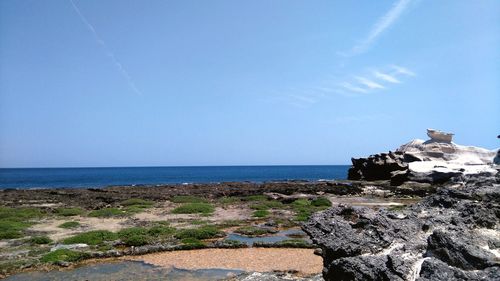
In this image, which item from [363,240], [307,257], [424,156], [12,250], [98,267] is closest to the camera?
[363,240]

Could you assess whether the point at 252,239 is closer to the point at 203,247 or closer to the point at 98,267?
the point at 203,247

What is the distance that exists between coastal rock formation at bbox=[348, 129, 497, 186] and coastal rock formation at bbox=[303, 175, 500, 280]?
72.2 m

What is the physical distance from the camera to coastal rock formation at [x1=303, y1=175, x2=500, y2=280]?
9672 mm

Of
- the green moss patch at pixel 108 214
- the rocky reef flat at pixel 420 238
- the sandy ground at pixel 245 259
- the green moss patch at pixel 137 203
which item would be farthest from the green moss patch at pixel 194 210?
the rocky reef flat at pixel 420 238

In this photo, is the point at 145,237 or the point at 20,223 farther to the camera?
the point at 20,223

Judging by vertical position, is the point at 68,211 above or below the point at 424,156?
below

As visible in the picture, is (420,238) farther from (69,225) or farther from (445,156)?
(445,156)

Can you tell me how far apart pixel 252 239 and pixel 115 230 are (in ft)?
39.1

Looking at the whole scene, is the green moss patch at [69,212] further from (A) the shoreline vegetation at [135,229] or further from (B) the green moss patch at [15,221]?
(B) the green moss patch at [15,221]

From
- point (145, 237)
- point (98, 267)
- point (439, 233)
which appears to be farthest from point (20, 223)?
point (439, 233)

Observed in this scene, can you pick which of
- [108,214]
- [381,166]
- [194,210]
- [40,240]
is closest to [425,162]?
[381,166]

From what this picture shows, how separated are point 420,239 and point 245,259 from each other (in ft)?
44.7

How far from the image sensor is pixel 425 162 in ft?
291

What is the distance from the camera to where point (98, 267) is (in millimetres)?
22312
